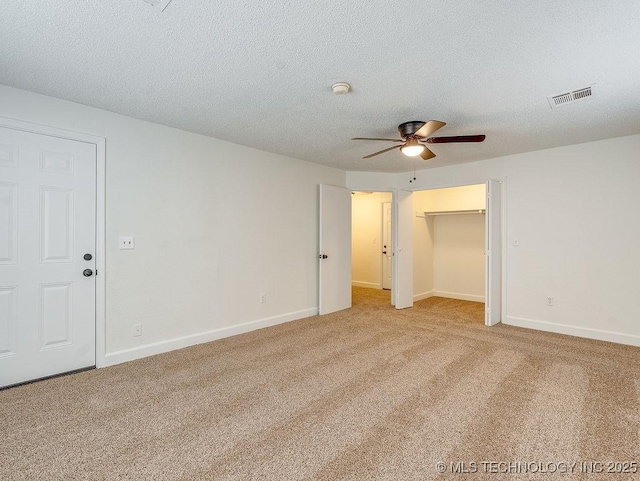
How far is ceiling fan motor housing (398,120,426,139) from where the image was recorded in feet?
10.5

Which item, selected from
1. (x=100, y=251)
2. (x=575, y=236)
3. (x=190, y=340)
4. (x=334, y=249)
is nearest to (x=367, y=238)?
(x=334, y=249)

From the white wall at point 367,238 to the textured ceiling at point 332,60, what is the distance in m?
4.37

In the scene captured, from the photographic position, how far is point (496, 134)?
366 centimetres

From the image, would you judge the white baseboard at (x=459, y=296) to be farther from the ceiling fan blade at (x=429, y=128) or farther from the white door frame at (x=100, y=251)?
the white door frame at (x=100, y=251)

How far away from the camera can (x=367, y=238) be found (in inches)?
313

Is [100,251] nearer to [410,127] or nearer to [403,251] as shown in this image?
[410,127]

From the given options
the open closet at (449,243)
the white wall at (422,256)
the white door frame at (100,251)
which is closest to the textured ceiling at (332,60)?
the white door frame at (100,251)

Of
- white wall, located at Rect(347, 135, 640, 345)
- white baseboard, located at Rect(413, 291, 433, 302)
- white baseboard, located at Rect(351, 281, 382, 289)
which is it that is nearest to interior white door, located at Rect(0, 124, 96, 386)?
white wall, located at Rect(347, 135, 640, 345)

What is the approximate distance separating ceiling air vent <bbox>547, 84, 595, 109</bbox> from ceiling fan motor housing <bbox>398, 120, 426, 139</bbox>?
1.05 meters

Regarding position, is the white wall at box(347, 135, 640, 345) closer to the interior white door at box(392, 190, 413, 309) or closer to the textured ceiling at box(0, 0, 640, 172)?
the textured ceiling at box(0, 0, 640, 172)

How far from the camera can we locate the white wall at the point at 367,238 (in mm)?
7719

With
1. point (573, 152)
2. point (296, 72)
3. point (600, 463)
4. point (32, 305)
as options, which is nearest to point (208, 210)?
point (32, 305)

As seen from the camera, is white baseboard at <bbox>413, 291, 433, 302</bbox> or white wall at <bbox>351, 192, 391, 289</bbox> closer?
white baseboard at <bbox>413, 291, 433, 302</bbox>

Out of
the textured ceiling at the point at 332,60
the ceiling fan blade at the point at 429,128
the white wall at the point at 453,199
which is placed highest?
the textured ceiling at the point at 332,60
